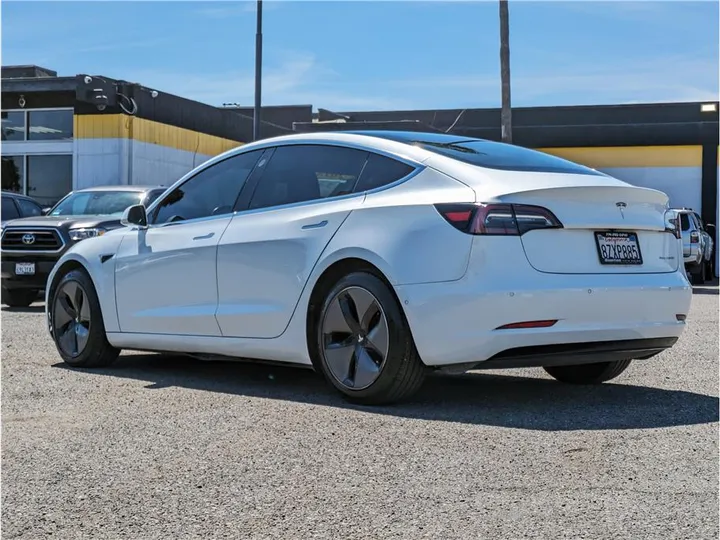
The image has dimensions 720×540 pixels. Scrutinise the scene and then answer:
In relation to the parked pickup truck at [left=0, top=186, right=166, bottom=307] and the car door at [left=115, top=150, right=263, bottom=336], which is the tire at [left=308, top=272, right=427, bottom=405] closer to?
the car door at [left=115, top=150, right=263, bottom=336]

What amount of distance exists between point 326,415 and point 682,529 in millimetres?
2488

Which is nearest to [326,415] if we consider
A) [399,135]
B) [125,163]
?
[399,135]

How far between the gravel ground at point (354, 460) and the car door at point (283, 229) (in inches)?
21.9

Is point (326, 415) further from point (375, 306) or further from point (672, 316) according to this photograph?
point (672, 316)

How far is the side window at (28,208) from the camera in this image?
17141 millimetres

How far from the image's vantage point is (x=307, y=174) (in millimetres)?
6820

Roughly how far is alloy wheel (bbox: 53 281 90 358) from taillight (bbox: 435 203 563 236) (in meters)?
3.43

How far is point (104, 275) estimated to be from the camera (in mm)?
7930

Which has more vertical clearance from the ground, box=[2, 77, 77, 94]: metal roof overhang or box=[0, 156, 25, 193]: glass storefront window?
box=[2, 77, 77, 94]: metal roof overhang

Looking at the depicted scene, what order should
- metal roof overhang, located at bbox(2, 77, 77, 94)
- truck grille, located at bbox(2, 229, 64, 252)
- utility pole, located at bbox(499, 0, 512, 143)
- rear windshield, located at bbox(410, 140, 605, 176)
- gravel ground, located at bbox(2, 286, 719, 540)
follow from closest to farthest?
gravel ground, located at bbox(2, 286, 719, 540), rear windshield, located at bbox(410, 140, 605, 176), truck grille, located at bbox(2, 229, 64, 252), utility pole, located at bbox(499, 0, 512, 143), metal roof overhang, located at bbox(2, 77, 77, 94)

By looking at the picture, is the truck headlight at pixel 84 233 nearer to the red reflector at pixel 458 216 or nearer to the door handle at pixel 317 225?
the door handle at pixel 317 225

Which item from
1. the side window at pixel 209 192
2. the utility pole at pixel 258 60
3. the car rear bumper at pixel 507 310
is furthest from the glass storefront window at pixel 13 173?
the car rear bumper at pixel 507 310

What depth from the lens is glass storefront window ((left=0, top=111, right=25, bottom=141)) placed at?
28516 millimetres

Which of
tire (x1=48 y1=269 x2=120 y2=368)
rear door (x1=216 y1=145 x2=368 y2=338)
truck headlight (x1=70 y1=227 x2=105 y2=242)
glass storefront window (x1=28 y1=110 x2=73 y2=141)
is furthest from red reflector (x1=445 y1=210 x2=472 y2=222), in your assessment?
glass storefront window (x1=28 y1=110 x2=73 y2=141)
